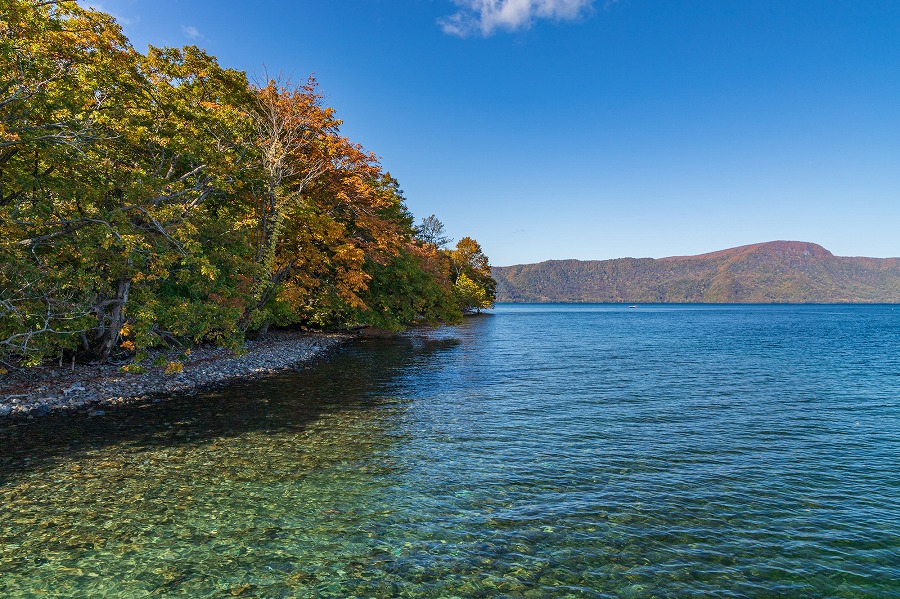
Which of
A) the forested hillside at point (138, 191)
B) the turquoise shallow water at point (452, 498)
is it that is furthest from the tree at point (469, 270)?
the turquoise shallow water at point (452, 498)

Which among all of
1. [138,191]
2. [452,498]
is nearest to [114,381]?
[138,191]

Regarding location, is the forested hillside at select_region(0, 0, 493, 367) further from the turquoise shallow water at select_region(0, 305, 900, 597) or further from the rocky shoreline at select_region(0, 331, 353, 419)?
the turquoise shallow water at select_region(0, 305, 900, 597)

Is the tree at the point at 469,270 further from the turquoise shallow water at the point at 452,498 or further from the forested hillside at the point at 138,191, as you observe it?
the turquoise shallow water at the point at 452,498

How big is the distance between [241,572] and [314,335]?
44386 mm

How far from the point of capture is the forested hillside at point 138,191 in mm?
16016

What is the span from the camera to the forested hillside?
52.5ft

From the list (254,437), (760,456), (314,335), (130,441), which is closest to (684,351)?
(760,456)

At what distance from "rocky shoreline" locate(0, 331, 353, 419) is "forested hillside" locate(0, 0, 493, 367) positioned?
120cm

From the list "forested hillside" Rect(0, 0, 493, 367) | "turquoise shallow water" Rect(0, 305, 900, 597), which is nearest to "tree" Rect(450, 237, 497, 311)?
"forested hillside" Rect(0, 0, 493, 367)

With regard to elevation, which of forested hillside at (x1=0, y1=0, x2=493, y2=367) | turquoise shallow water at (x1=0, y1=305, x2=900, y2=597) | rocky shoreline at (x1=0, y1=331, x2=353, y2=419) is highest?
forested hillside at (x1=0, y1=0, x2=493, y2=367)

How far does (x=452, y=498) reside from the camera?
1088cm

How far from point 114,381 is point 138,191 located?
9.66 meters

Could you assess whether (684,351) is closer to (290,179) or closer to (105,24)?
(290,179)

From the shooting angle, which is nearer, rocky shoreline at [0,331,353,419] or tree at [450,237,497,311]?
rocky shoreline at [0,331,353,419]
